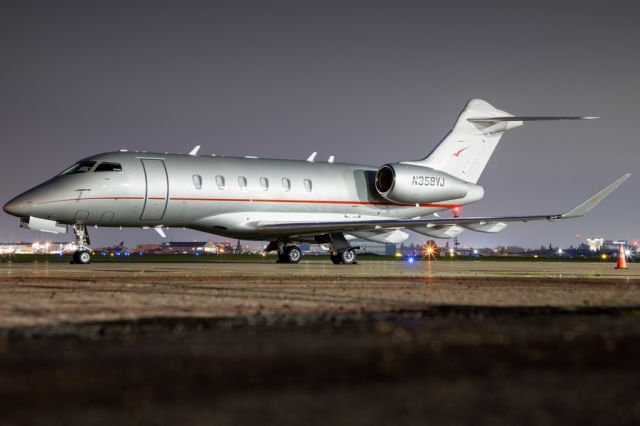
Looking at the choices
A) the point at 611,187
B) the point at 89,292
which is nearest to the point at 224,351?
the point at 89,292

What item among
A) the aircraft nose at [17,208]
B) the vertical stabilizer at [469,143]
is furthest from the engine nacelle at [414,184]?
the aircraft nose at [17,208]

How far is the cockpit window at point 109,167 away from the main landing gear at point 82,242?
2.10 m

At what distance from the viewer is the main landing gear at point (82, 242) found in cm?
2769

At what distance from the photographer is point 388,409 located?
4.09 m

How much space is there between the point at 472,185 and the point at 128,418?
110ft

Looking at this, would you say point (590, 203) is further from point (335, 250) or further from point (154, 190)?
point (154, 190)

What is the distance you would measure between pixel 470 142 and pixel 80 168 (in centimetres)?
1750

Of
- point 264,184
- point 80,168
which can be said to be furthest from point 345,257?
point 80,168

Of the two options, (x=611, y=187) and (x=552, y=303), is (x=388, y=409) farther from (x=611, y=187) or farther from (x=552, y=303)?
(x=611, y=187)

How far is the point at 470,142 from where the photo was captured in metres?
36.4

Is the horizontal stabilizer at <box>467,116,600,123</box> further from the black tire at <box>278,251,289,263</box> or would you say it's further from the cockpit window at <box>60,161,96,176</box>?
the cockpit window at <box>60,161,96,176</box>

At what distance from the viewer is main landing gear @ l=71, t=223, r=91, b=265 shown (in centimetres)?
2769

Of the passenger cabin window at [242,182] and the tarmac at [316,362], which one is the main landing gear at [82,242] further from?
the tarmac at [316,362]

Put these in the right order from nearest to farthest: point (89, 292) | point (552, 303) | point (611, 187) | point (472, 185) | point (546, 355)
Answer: point (546, 355) < point (552, 303) < point (89, 292) < point (611, 187) < point (472, 185)
